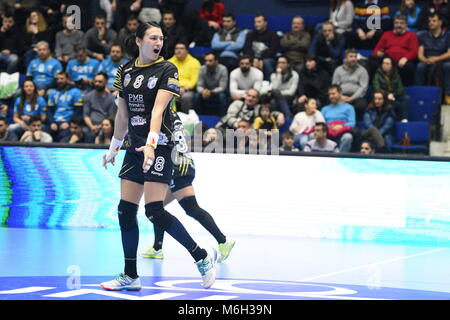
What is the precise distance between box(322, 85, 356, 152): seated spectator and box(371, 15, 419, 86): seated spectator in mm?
1191

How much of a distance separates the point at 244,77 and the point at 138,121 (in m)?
7.10

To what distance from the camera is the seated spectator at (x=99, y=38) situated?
1552cm

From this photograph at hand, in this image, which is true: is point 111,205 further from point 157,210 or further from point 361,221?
point 157,210

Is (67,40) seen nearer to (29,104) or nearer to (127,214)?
(29,104)

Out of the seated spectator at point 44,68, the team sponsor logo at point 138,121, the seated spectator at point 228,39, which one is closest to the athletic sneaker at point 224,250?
the team sponsor logo at point 138,121

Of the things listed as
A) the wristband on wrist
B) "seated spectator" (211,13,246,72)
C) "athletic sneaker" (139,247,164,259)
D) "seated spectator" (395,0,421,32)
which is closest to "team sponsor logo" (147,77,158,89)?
the wristband on wrist

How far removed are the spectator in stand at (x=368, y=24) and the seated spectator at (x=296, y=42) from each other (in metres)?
0.78

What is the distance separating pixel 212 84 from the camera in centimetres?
1438

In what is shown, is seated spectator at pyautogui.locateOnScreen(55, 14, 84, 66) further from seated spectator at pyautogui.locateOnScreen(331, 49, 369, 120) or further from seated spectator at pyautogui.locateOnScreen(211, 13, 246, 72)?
seated spectator at pyautogui.locateOnScreen(331, 49, 369, 120)

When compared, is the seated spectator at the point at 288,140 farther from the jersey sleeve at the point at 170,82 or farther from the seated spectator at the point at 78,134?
the jersey sleeve at the point at 170,82

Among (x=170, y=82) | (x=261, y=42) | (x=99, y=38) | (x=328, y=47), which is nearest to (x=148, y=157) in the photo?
(x=170, y=82)

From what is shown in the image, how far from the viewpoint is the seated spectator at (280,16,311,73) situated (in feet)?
48.5

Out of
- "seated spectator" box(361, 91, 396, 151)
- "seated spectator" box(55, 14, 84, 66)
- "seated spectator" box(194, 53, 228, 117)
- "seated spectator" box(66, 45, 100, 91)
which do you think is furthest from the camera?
"seated spectator" box(55, 14, 84, 66)
